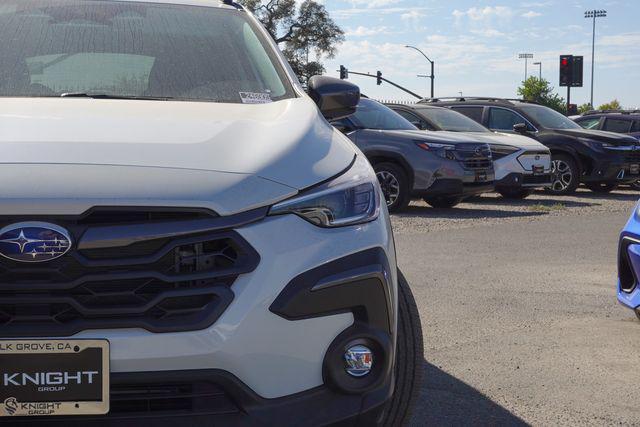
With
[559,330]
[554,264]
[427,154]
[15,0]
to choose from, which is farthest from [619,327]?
[427,154]

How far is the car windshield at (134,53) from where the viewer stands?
11.6 ft

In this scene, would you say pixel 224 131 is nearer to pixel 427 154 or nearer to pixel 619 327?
pixel 619 327

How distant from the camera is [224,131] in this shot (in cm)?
285

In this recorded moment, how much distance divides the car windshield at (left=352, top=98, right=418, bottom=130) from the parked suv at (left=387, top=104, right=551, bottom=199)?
113 centimetres

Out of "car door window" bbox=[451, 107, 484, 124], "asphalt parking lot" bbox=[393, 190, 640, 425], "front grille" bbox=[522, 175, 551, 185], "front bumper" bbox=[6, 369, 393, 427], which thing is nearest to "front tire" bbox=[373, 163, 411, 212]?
"asphalt parking lot" bbox=[393, 190, 640, 425]

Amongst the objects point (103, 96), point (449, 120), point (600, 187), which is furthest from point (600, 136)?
point (103, 96)

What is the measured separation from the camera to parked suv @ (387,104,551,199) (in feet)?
47.7

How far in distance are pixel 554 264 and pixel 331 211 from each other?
5.76m

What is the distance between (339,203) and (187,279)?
53cm

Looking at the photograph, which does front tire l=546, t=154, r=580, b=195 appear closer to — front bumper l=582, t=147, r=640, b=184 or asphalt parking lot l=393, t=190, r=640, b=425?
front bumper l=582, t=147, r=640, b=184

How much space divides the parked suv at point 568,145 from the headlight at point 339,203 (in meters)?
14.1

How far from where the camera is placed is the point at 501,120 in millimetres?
16875

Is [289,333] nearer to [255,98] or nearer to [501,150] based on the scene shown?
[255,98]

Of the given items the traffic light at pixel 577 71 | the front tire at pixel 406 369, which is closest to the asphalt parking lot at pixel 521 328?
the front tire at pixel 406 369
